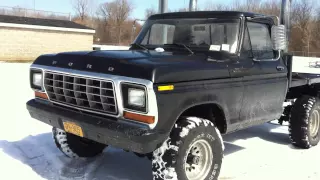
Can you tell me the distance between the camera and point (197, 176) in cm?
412

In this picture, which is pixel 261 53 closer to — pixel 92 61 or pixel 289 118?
pixel 289 118

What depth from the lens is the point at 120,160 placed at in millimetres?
5336

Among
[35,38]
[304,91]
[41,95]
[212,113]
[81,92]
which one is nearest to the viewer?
[81,92]

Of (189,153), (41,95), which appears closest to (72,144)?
(41,95)

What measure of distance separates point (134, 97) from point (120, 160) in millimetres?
2001

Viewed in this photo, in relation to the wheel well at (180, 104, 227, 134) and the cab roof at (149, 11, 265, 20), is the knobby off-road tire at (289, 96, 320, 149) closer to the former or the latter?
the cab roof at (149, 11, 265, 20)

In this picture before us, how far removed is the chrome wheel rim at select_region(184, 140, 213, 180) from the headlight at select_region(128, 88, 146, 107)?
0.80 metres

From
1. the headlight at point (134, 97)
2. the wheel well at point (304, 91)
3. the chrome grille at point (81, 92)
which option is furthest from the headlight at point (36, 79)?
the wheel well at point (304, 91)

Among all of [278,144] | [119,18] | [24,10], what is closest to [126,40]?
[119,18]

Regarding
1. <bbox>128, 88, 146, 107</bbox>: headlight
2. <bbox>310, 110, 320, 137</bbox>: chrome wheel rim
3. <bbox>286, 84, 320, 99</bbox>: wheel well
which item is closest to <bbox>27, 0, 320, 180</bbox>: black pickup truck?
<bbox>128, 88, 146, 107</bbox>: headlight

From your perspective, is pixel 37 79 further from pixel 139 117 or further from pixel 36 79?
pixel 139 117

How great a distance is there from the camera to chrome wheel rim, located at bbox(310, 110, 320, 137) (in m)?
6.36

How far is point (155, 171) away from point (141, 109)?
710 mm

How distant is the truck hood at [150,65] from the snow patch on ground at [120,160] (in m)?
1.38
